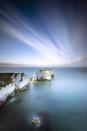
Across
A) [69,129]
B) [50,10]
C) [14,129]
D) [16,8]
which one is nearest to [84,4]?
[50,10]

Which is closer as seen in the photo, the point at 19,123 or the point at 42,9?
the point at 42,9

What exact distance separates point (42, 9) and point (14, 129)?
487 cm

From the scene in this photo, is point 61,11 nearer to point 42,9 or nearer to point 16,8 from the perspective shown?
point 42,9

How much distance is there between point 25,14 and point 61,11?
51.3 inches

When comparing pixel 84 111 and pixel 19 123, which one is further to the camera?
Result: pixel 84 111

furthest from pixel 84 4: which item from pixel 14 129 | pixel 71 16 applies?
pixel 14 129

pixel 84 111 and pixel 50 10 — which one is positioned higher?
pixel 50 10

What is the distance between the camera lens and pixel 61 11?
3.92 metres

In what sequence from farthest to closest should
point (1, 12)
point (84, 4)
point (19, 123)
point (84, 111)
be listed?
point (84, 111)
point (19, 123)
point (1, 12)
point (84, 4)

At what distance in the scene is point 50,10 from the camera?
3889 mm

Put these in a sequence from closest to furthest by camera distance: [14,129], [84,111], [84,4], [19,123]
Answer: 1. [84,4]
2. [14,129]
3. [19,123]
4. [84,111]

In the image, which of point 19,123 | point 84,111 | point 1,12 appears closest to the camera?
point 1,12

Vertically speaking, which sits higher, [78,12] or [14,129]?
[78,12]

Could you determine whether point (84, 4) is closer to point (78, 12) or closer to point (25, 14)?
point (78, 12)
